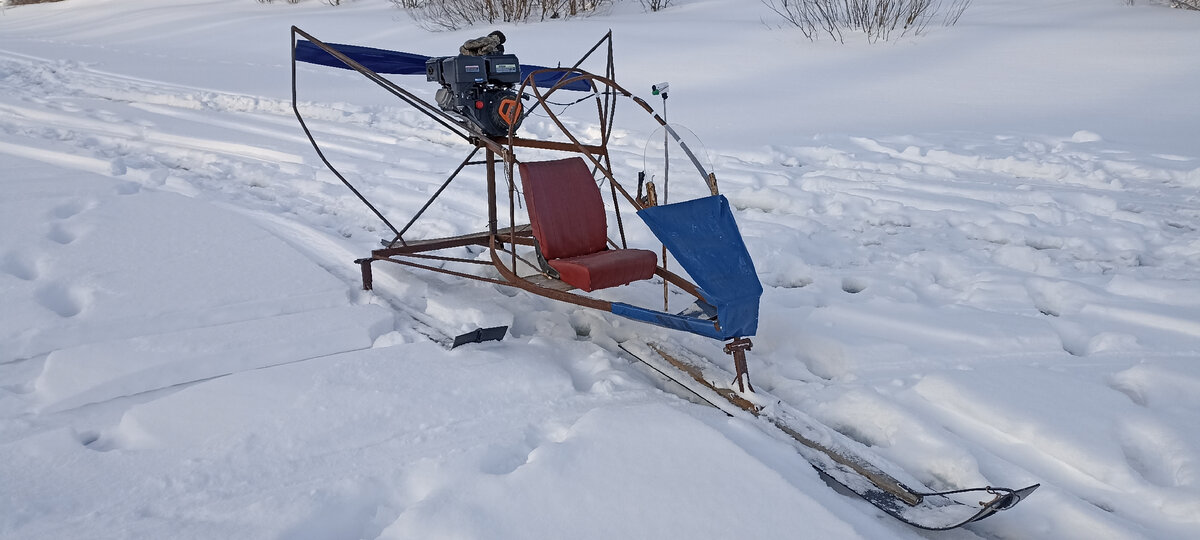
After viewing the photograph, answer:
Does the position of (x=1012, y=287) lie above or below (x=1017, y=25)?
below

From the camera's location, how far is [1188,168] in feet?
20.0

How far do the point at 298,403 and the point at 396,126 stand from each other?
18.5 feet

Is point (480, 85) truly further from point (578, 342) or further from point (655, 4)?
point (655, 4)

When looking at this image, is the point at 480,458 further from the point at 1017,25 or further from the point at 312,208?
the point at 1017,25

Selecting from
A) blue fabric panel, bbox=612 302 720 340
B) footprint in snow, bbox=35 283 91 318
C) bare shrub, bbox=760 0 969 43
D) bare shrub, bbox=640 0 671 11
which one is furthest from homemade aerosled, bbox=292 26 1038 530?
bare shrub, bbox=640 0 671 11

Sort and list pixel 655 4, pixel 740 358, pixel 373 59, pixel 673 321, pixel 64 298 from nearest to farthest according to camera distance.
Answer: pixel 740 358 < pixel 673 321 < pixel 64 298 < pixel 373 59 < pixel 655 4

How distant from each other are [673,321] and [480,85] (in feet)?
5.55

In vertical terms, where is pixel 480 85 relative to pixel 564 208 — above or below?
above

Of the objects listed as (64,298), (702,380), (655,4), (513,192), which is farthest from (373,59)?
(655,4)

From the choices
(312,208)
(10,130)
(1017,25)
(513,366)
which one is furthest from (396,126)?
(1017,25)

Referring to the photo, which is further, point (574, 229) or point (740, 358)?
point (574, 229)

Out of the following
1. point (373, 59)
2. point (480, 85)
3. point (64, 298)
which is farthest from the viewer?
point (373, 59)

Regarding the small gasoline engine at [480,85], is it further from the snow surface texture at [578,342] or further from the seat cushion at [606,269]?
the snow surface texture at [578,342]

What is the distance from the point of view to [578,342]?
3945 millimetres
